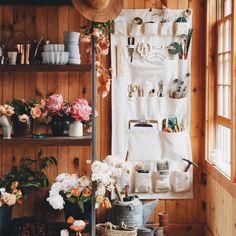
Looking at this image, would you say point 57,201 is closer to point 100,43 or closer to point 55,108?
point 55,108

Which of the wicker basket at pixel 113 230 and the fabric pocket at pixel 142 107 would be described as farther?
the fabric pocket at pixel 142 107

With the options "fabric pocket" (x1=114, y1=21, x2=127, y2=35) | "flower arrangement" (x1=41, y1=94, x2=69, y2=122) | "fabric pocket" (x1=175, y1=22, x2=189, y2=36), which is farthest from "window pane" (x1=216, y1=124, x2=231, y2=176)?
"flower arrangement" (x1=41, y1=94, x2=69, y2=122)

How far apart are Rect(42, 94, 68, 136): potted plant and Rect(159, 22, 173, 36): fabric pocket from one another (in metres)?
1.20

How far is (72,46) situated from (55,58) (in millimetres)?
221

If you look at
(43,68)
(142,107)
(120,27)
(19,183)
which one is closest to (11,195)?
(19,183)

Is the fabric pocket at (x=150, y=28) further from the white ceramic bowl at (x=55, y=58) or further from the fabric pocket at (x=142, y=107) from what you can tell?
the white ceramic bowl at (x=55, y=58)

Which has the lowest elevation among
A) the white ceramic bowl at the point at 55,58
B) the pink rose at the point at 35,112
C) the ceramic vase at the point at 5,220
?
the ceramic vase at the point at 5,220

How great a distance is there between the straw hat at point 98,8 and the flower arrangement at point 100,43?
5.5 inches

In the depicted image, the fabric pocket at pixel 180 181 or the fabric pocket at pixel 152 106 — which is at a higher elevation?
the fabric pocket at pixel 152 106

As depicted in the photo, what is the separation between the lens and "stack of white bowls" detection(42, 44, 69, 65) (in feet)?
14.3

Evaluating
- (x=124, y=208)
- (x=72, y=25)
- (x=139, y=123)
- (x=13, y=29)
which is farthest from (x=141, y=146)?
(x=13, y=29)

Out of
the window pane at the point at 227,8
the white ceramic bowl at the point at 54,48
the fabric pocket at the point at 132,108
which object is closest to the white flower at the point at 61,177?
the fabric pocket at the point at 132,108

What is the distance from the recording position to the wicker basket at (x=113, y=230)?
176 inches

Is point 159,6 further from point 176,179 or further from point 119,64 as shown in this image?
point 176,179
